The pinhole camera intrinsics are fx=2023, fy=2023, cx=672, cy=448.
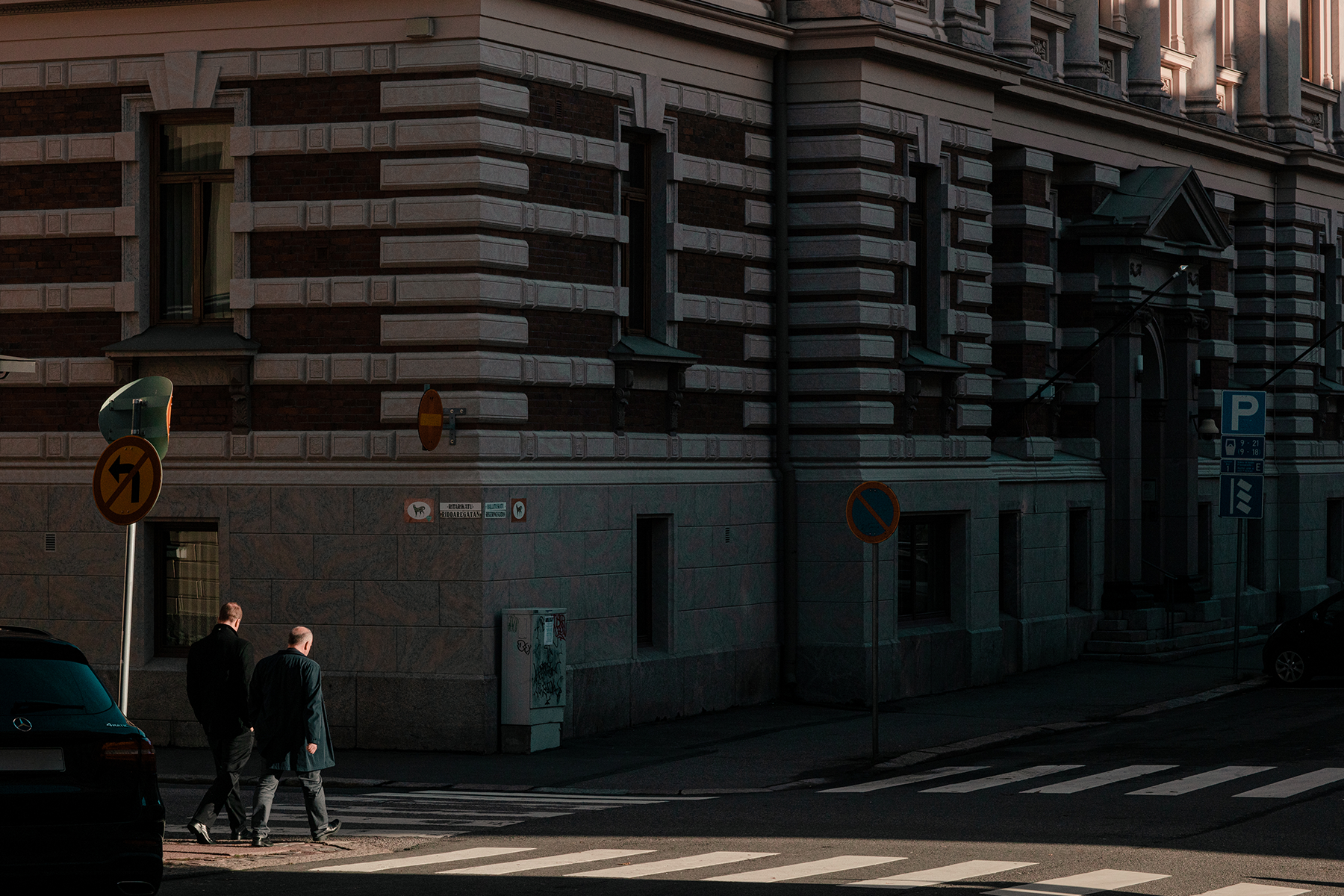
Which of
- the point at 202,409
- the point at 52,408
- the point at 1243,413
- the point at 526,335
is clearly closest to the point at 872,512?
the point at 526,335

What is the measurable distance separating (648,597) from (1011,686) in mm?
6743

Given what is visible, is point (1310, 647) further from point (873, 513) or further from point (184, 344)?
point (184, 344)

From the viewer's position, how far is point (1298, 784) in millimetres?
17344

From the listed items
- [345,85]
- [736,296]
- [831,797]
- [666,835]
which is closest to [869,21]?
[736,296]

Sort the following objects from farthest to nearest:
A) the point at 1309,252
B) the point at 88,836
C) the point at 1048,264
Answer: the point at 1309,252, the point at 1048,264, the point at 88,836

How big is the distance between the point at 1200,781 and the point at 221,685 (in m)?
8.51

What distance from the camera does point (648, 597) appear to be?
904 inches

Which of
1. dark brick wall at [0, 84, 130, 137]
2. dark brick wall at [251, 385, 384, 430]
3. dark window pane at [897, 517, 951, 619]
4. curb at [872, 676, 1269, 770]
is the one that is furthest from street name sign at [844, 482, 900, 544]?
dark brick wall at [0, 84, 130, 137]

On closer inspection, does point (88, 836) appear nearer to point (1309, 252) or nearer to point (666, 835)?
point (666, 835)

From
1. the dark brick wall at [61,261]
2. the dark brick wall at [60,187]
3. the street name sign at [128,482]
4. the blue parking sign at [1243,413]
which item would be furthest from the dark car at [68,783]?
the blue parking sign at [1243,413]

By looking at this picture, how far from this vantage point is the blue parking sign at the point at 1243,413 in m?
28.3

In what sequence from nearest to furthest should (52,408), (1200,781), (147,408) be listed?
(147,408), (1200,781), (52,408)

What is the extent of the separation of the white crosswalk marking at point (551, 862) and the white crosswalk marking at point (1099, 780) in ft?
15.8

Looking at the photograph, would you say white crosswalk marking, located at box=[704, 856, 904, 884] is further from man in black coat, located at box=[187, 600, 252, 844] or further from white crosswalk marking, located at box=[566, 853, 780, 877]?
man in black coat, located at box=[187, 600, 252, 844]
